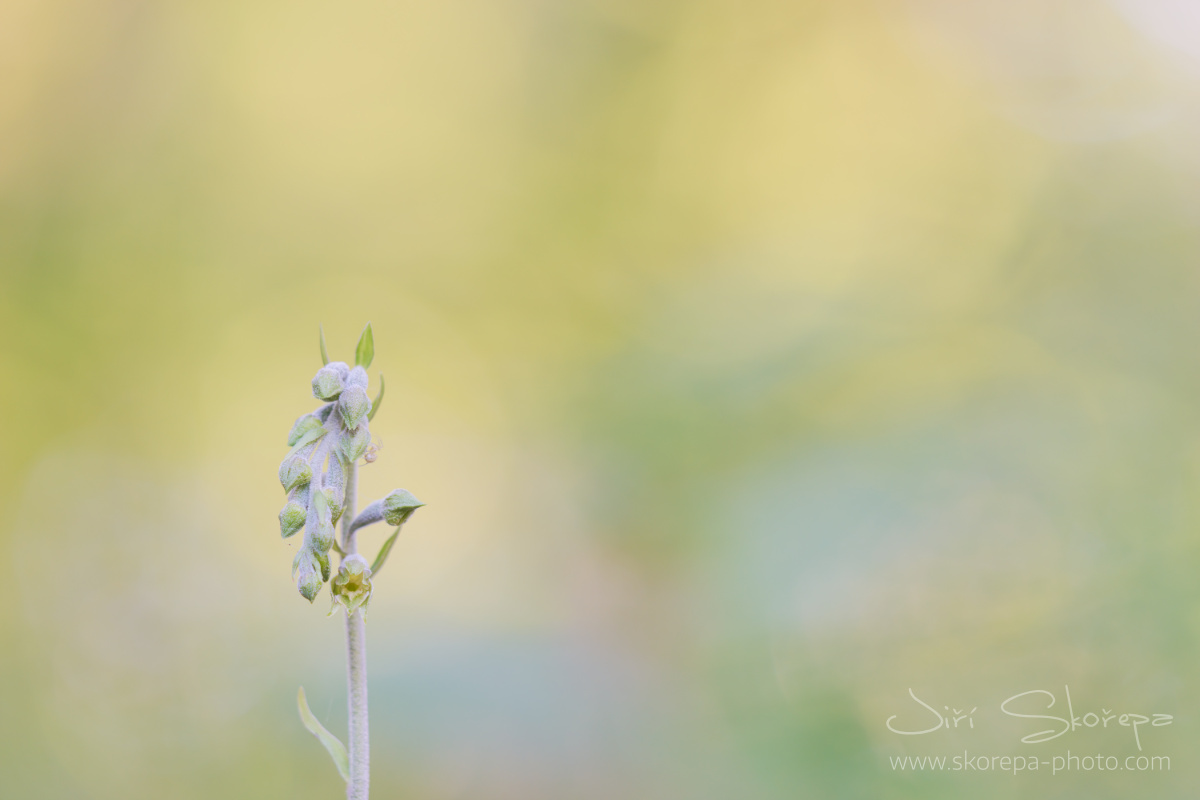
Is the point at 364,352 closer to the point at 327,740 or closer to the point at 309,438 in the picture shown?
the point at 309,438

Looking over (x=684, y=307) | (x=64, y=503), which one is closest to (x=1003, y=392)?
(x=684, y=307)

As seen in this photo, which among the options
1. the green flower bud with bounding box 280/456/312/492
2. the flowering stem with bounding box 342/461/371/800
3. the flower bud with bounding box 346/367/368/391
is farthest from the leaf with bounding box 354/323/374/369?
the flowering stem with bounding box 342/461/371/800

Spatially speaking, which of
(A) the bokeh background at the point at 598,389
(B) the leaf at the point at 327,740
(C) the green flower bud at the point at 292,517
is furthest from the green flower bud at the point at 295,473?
(A) the bokeh background at the point at 598,389

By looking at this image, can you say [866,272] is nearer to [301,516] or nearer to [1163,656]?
[1163,656]

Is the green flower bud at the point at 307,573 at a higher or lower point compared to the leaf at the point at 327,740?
higher
